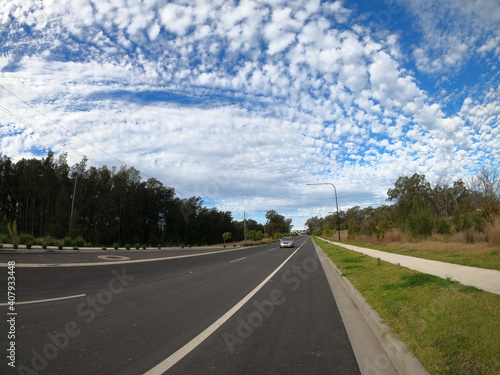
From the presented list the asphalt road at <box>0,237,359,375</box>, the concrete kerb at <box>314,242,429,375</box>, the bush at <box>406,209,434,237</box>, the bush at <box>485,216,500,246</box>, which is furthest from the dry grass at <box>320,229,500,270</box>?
the asphalt road at <box>0,237,359,375</box>

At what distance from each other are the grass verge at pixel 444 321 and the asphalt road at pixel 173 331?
34.7 inches

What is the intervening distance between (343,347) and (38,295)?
7.12 metres

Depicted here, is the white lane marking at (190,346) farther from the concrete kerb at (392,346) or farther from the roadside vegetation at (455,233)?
the roadside vegetation at (455,233)

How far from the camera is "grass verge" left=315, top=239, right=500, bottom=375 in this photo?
9.86 feet

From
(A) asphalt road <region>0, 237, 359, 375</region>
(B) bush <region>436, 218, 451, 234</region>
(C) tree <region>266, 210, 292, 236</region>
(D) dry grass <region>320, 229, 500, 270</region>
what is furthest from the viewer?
(C) tree <region>266, 210, 292, 236</region>

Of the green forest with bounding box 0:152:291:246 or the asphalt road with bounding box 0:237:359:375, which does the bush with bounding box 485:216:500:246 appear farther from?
the green forest with bounding box 0:152:291:246

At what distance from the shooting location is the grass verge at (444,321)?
300cm

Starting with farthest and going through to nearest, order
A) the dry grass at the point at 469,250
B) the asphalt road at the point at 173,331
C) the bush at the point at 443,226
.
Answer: the bush at the point at 443,226
the dry grass at the point at 469,250
the asphalt road at the point at 173,331

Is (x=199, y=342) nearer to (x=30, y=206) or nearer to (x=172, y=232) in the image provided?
(x=30, y=206)

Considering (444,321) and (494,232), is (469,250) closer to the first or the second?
(494,232)

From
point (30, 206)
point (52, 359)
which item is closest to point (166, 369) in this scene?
point (52, 359)

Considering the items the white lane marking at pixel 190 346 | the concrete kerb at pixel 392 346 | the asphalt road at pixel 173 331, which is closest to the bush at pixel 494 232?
the asphalt road at pixel 173 331

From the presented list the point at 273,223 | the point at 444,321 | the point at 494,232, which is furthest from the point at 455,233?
the point at 273,223

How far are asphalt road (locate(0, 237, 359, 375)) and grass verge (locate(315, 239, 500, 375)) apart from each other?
0.88 meters
